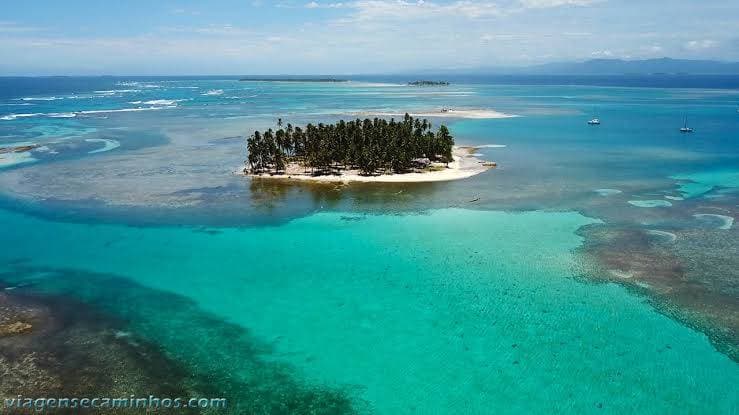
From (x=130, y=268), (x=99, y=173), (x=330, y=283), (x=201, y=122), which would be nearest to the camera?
(x=330, y=283)

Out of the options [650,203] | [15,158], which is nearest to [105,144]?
[15,158]

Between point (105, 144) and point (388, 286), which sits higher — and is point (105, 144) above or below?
above

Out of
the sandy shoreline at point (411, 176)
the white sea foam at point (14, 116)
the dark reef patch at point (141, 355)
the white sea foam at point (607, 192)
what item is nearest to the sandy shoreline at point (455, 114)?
the sandy shoreline at point (411, 176)

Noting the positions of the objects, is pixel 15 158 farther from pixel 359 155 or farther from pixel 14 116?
pixel 14 116

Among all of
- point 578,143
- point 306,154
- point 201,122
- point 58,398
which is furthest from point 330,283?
point 201,122

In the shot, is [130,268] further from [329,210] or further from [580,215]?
[580,215]

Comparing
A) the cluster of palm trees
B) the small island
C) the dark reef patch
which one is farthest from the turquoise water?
the cluster of palm trees

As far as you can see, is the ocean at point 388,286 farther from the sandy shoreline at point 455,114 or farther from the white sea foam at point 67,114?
the white sea foam at point 67,114

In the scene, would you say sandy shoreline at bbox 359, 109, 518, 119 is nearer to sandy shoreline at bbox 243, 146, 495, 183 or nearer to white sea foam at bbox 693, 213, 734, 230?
sandy shoreline at bbox 243, 146, 495, 183
